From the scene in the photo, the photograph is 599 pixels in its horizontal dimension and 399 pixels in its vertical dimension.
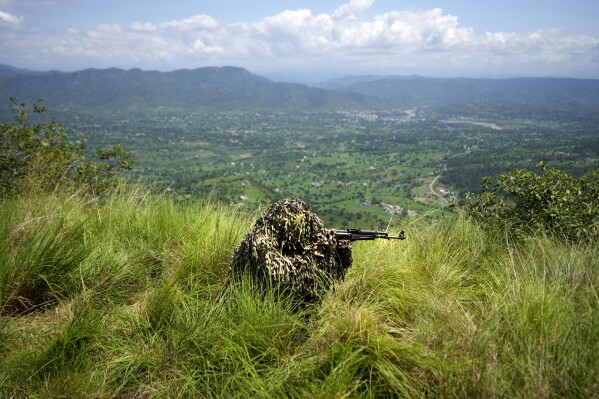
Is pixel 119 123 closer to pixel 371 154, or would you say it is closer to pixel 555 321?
pixel 371 154

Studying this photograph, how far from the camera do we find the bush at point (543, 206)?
4.82 meters

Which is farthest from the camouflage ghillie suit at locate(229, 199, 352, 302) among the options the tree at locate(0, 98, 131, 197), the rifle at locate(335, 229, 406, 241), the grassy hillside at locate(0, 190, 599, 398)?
the tree at locate(0, 98, 131, 197)

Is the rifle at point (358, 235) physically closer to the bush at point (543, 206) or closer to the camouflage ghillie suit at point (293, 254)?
the camouflage ghillie suit at point (293, 254)

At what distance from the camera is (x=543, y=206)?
5.54m

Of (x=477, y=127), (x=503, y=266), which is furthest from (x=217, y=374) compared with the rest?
(x=477, y=127)

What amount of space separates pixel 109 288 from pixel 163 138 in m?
164

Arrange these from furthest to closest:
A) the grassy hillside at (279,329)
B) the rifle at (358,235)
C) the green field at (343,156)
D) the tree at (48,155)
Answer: the green field at (343,156) < the tree at (48,155) < the rifle at (358,235) < the grassy hillside at (279,329)

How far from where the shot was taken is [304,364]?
7.28ft

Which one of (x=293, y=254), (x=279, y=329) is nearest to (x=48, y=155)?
(x=293, y=254)

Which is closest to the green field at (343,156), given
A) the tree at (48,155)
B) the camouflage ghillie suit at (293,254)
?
the tree at (48,155)

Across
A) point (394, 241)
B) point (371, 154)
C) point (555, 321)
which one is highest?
point (555, 321)

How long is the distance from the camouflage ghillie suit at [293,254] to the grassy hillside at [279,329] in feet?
0.62

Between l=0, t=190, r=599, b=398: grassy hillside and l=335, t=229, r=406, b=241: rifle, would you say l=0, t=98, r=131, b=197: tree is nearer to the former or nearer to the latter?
l=0, t=190, r=599, b=398: grassy hillside

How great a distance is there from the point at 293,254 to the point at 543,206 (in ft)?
15.2
